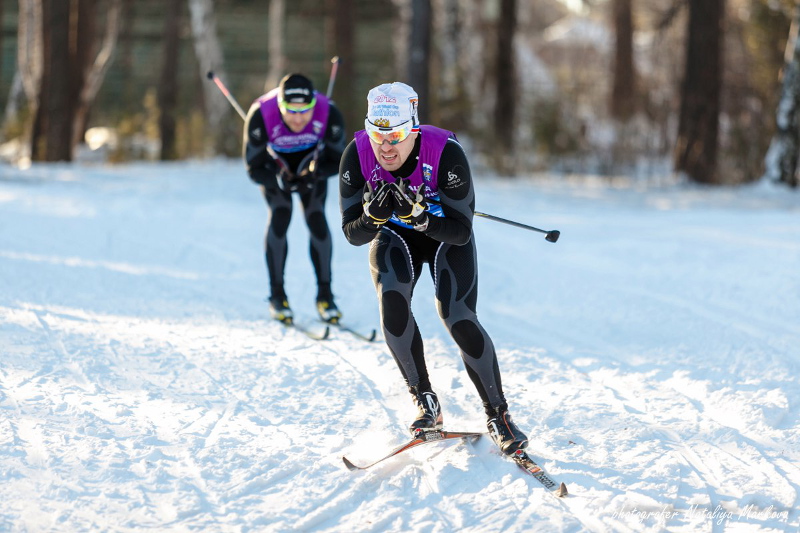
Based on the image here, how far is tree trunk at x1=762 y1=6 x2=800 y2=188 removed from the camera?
40.2 feet

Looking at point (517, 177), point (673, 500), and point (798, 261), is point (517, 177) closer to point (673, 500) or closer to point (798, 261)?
point (798, 261)

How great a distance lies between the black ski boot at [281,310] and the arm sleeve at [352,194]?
93.3 inches

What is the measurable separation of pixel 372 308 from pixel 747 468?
346 centimetres

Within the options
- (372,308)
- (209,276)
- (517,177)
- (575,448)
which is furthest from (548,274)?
(517,177)

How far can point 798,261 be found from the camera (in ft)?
24.7

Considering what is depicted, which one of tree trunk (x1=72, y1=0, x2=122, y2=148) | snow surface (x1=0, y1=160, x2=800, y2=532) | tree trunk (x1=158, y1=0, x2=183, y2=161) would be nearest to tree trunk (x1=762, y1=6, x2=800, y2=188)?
snow surface (x1=0, y1=160, x2=800, y2=532)

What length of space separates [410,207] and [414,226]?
0.37ft

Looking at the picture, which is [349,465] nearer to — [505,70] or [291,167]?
[291,167]

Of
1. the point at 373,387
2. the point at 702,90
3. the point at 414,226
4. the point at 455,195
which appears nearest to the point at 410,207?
the point at 414,226

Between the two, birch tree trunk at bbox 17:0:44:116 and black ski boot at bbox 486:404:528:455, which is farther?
birch tree trunk at bbox 17:0:44:116

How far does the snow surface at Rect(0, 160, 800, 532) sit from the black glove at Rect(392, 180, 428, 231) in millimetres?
1092

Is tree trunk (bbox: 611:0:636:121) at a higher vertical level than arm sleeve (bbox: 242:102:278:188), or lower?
higher

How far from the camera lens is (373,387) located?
5.09 meters

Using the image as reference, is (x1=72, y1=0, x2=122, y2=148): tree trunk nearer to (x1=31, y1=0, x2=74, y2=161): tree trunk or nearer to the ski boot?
(x1=31, y1=0, x2=74, y2=161): tree trunk
